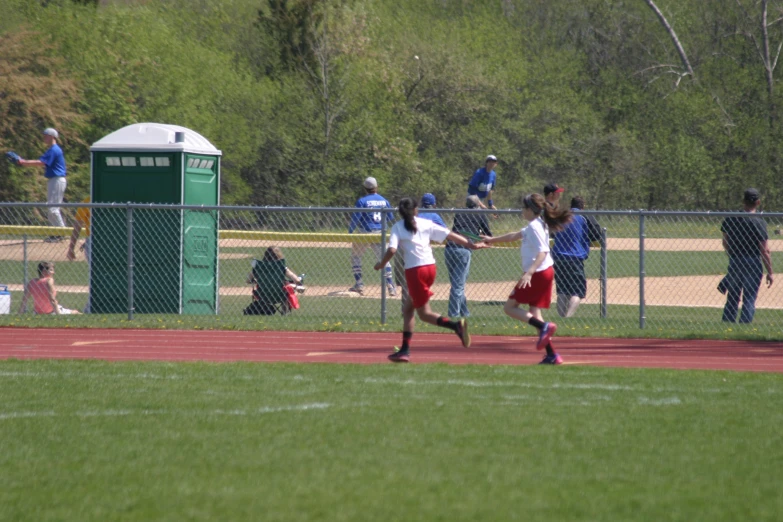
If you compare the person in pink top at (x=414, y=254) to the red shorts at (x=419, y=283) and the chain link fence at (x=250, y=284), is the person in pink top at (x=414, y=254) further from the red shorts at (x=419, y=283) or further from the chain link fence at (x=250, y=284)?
the chain link fence at (x=250, y=284)

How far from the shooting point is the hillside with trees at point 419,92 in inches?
1560

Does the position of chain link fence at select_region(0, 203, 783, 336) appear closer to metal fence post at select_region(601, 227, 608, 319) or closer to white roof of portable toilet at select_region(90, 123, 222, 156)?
metal fence post at select_region(601, 227, 608, 319)

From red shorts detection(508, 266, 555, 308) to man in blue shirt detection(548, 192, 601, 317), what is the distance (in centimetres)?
372

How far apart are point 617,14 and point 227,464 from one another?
51.7 metres

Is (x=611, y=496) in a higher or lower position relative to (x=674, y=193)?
lower

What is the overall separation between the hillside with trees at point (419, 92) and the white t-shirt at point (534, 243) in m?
27.0

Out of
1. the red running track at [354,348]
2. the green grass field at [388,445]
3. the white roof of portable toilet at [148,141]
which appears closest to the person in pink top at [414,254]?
the red running track at [354,348]

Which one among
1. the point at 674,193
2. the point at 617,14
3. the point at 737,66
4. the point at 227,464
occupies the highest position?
the point at 617,14

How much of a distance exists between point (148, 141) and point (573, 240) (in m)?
6.03

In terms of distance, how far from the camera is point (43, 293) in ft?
48.9

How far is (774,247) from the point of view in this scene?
2419 centimetres

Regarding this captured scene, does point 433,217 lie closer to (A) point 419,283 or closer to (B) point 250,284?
(B) point 250,284

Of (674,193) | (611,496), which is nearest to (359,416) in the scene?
(611,496)

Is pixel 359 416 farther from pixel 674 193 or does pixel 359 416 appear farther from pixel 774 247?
pixel 674 193
